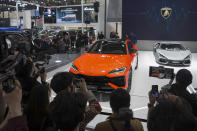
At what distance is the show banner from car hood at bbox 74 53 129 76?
9.65 m

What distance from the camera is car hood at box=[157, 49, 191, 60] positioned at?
8171 mm

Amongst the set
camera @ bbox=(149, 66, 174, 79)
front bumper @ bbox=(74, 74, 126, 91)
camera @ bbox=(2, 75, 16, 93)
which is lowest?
front bumper @ bbox=(74, 74, 126, 91)

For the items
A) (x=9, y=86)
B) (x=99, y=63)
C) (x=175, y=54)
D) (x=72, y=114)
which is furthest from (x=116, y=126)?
(x=175, y=54)

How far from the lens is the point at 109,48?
5.64 m

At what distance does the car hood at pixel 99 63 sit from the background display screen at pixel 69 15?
2209cm

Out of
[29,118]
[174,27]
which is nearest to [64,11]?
[174,27]

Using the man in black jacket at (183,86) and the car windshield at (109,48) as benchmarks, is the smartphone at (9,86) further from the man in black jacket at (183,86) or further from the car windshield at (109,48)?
the car windshield at (109,48)

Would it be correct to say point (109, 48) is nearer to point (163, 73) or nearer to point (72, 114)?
point (163, 73)

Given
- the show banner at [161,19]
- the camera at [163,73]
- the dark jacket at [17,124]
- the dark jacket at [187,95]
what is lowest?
the dark jacket at [187,95]

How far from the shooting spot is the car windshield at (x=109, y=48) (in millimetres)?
5490

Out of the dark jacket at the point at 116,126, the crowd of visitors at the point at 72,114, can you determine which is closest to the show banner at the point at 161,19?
the crowd of visitors at the point at 72,114

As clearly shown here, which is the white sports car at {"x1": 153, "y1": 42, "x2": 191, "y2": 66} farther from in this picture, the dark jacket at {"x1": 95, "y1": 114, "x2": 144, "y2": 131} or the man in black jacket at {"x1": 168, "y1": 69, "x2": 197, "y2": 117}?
the dark jacket at {"x1": 95, "y1": 114, "x2": 144, "y2": 131}

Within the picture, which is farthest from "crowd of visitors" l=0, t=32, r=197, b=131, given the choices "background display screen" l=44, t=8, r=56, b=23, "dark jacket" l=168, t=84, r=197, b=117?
"background display screen" l=44, t=8, r=56, b=23

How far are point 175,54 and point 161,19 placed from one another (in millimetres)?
6096
